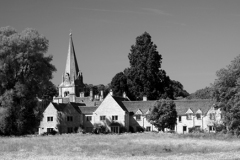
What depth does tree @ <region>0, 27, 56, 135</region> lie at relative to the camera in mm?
63688

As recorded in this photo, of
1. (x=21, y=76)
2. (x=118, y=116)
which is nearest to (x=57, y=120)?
(x=118, y=116)

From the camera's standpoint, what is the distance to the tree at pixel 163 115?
78381 mm

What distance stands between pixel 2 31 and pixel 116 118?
1255 inches

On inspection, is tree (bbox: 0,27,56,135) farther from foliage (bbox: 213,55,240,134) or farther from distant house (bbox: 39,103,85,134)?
foliage (bbox: 213,55,240,134)

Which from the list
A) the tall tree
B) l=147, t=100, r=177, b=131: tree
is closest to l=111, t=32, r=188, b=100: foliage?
the tall tree

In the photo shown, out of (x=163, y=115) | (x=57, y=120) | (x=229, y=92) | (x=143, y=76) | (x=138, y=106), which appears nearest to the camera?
(x=229, y=92)

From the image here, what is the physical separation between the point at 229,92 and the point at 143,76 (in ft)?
181

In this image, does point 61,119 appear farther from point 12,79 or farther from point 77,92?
point 77,92

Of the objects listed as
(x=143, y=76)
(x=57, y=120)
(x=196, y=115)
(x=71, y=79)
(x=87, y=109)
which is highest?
(x=71, y=79)

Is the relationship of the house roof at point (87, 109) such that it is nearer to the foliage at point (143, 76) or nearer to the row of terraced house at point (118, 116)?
the row of terraced house at point (118, 116)

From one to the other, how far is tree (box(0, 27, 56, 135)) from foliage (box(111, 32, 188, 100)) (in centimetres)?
3932

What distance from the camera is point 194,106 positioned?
8706 centimetres

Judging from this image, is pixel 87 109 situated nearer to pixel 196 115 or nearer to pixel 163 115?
pixel 163 115

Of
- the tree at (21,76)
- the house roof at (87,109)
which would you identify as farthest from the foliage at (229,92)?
the house roof at (87,109)
